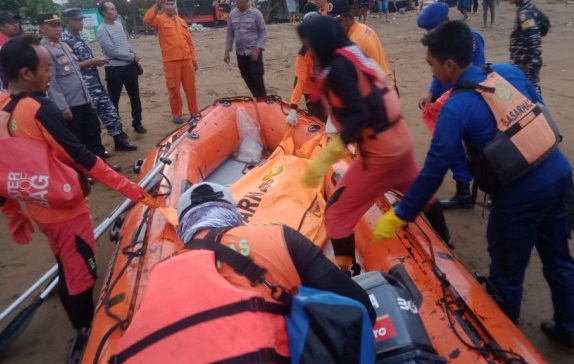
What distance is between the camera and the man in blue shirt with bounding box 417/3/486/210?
10.0 ft

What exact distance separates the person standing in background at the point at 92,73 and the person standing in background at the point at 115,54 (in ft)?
0.74

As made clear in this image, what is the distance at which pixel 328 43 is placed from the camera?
6.77ft

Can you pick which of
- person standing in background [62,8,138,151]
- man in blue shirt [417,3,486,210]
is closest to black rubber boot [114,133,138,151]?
person standing in background [62,8,138,151]

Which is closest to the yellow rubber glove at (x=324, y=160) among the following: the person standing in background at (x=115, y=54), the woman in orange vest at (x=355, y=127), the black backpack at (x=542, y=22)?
the woman in orange vest at (x=355, y=127)

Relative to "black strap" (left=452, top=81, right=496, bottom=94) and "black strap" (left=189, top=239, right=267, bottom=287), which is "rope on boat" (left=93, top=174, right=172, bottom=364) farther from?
"black strap" (left=452, top=81, right=496, bottom=94)

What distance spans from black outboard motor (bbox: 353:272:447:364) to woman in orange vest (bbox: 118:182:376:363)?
18 cm

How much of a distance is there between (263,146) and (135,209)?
1799 mm

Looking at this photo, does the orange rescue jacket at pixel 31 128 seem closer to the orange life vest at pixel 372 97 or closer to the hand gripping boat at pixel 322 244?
the hand gripping boat at pixel 322 244

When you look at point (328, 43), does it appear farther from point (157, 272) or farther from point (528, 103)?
point (157, 272)

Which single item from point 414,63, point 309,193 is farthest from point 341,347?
point 414,63

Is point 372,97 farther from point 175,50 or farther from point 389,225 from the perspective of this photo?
point 175,50

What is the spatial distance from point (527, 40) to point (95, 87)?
4.16 metres

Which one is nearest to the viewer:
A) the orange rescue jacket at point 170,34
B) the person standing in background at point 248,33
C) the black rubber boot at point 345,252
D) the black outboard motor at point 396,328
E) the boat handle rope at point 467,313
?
the black outboard motor at point 396,328

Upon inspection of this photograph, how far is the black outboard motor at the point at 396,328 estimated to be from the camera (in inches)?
59.5
